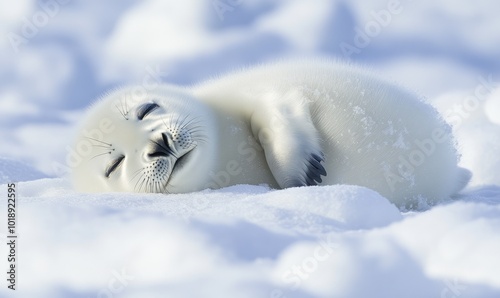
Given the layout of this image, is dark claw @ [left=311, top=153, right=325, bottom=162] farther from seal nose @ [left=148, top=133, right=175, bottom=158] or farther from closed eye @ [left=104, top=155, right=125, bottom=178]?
closed eye @ [left=104, top=155, right=125, bottom=178]

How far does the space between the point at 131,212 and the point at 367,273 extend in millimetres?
1142

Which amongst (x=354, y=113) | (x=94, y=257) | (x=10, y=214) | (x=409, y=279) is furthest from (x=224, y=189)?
(x=409, y=279)

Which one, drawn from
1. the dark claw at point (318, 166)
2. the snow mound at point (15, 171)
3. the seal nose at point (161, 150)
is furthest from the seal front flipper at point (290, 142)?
the snow mound at point (15, 171)

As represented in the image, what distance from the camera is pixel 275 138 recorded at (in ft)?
15.8

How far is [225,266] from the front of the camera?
226 cm

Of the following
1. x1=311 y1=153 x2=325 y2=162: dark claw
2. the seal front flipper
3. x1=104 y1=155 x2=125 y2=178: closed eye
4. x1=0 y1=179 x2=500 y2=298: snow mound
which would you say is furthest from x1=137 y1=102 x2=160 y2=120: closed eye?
x1=0 y1=179 x2=500 y2=298: snow mound

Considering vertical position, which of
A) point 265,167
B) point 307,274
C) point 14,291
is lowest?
point 307,274

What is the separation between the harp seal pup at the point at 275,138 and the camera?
15.3 feet

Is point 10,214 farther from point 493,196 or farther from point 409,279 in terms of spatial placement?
point 493,196

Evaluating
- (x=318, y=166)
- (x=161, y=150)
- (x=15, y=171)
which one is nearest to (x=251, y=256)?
(x=161, y=150)

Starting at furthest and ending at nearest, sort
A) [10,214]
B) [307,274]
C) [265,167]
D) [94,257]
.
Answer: [265,167] < [10,214] < [94,257] < [307,274]

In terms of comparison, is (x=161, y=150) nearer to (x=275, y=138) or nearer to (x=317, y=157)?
(x=275, y=138)

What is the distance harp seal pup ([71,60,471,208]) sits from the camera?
183 inches

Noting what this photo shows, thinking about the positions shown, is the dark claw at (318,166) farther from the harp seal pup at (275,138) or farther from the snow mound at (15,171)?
the snow mound at (15,171)
